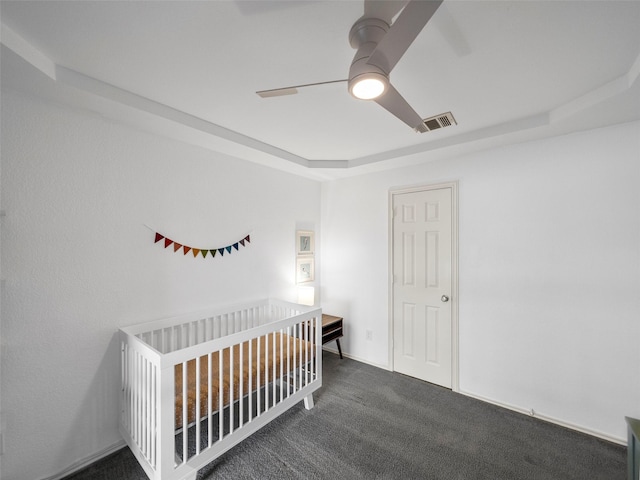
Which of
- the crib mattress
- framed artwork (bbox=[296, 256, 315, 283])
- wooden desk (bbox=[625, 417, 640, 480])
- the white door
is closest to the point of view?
wooden desk (bbox=[625, 417, 640, 480])

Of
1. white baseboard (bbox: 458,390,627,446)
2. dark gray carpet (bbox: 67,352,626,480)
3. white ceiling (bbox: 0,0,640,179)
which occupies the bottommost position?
dark gray carpet (bbox: 67,352,626,480)

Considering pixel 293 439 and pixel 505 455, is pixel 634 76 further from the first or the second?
pixel 293 439

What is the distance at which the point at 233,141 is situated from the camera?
7.63 ft

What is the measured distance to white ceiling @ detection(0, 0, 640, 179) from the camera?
1157 mm

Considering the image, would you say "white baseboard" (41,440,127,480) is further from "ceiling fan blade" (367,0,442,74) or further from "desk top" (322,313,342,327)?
"ceiling fan blade" (367,0,442,74)

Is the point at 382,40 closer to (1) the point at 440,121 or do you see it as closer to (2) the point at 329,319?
(1) the point at 440,121

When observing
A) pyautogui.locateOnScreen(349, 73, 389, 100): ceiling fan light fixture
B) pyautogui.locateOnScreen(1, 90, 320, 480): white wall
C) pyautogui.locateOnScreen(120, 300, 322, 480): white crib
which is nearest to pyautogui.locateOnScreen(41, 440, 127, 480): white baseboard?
pyautogui.locateOnScreen(1, 90, 320, 480): white wall

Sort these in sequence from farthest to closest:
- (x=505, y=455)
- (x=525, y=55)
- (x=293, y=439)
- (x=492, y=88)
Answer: (x=293, y=439), (x=505, y=455), (x=492, y=88), (x=525, y=55)

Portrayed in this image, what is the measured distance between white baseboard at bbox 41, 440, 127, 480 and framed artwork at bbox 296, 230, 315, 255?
7.50ft

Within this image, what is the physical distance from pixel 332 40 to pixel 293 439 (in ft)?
8.29

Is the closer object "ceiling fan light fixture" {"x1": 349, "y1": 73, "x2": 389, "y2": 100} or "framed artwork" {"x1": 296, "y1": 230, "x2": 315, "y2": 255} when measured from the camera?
"ceiling fan light fixture" {"x1": 349, "y1": 73, "x2": 389, "y2": 100}

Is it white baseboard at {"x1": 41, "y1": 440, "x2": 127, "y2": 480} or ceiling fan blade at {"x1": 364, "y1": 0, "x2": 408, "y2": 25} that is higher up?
ceiling fan blade at {"x1": 364, "y1": 0, "x2": 408, "y2": 25}

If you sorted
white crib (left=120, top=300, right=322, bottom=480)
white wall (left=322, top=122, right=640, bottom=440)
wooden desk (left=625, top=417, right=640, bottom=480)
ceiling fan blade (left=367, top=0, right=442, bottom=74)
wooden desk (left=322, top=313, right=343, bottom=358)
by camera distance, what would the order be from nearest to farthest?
ceiling fan blade (left=367, top=0, right=442, bottom=74) → wooden desk (left=625, top=417, right=640, bottom=480) → white crib (left=120, top=300, right=322, bottom=480) → white wall (left=322, top=122, right=640, bottom=440) → wooden desk (left=322, top=313, right=343, bottom=358)

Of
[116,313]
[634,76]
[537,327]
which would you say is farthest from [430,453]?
[634,76]
